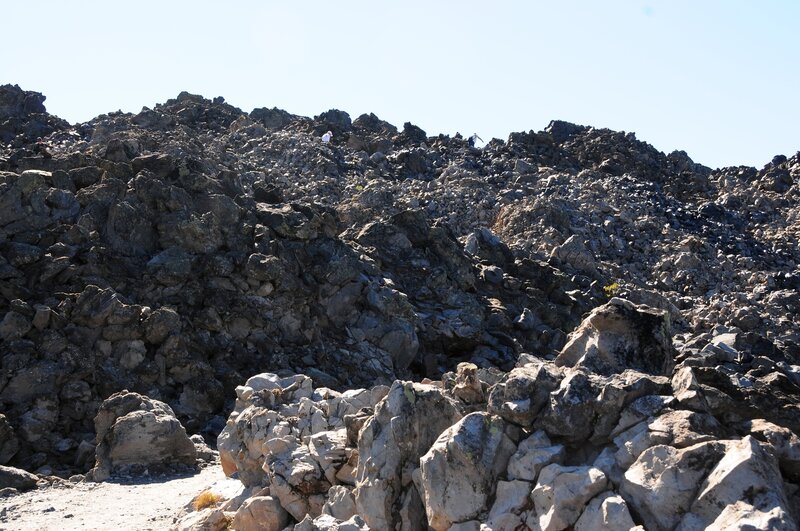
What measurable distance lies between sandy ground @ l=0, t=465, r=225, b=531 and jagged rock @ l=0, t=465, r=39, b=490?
0.31 meters

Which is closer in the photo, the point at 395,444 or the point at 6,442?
the point at 395,444

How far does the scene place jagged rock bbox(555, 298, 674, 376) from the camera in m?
11.8

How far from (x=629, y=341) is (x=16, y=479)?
A: 12.6m

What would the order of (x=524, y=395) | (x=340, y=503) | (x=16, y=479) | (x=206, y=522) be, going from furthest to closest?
(x=16, y=479) → (x=206, y=522) → (x=340, y=503) → (x=524, y=395)

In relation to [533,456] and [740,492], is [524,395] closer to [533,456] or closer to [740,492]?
[533,456]

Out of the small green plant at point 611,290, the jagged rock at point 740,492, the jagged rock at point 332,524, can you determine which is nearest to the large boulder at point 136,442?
the jagged rock at point 332,524

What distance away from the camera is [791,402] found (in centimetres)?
1076

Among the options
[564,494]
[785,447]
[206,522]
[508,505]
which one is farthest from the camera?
[206,522]

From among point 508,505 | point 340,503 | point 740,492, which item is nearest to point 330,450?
point 340,503

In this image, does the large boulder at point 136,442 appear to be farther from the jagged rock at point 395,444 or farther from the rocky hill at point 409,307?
the jagged rock at point 395,444

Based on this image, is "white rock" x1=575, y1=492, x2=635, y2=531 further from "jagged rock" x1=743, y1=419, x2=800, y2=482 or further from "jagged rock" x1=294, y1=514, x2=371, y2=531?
"jagged rock" x1=294, y1=514, x2=371, y2=531

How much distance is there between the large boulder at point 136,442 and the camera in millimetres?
17875

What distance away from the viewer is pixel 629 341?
1191 cm

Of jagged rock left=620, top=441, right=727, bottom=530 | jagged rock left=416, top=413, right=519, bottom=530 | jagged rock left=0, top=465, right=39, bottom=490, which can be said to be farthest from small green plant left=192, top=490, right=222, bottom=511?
jagged rock left=620, top=441, right=727, bottom=530
